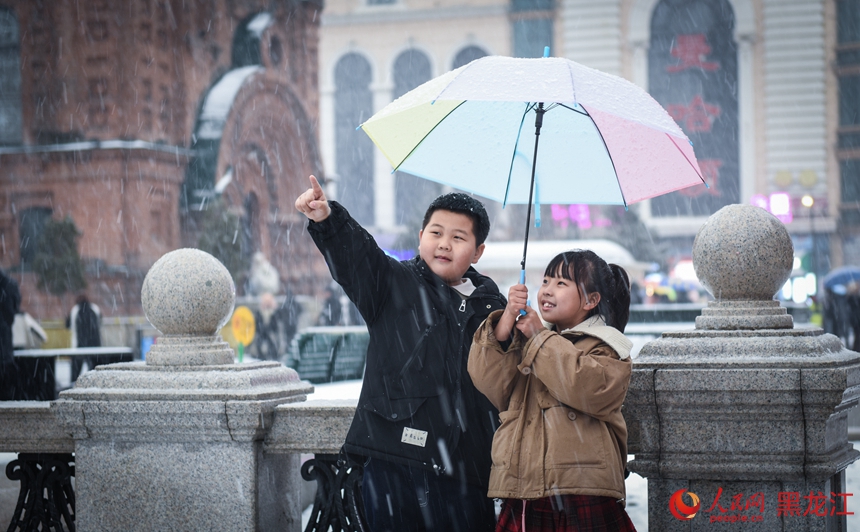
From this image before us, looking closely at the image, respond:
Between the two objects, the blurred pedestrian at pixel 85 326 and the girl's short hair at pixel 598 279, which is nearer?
the girl's short hair at pixel 598 279

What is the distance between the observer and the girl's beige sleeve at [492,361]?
3168 millimetres

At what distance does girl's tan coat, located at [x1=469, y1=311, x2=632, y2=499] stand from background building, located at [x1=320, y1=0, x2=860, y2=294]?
138ft

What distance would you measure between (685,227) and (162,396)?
155ft

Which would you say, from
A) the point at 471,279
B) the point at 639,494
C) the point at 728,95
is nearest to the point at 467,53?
the point at 728,95

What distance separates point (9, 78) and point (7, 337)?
1979 centimetres

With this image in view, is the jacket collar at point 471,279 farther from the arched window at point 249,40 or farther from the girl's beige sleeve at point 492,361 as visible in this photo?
the arched window at point 249,40

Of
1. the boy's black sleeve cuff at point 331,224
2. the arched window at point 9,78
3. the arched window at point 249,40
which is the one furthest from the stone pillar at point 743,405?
the arched window at point 249,40

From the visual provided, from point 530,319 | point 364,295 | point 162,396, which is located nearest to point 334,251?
point 364,295

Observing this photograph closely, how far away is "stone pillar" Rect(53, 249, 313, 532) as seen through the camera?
4258 mm

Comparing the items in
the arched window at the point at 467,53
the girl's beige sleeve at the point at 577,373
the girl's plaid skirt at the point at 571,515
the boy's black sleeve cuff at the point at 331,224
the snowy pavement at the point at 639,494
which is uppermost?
the arched window at the point at 467,53

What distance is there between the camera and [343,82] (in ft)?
191

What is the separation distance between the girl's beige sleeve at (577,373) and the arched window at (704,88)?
48.4m

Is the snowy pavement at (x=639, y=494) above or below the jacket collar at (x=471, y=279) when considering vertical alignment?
below

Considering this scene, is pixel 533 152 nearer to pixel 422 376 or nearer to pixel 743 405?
pixel 422 376
